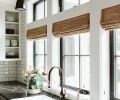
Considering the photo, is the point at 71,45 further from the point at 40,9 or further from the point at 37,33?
the point at 40,9

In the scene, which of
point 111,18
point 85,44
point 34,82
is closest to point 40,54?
point 34,82

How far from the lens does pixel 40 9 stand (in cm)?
466

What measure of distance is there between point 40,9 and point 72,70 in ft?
5.73

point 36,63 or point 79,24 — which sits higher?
point 79,24

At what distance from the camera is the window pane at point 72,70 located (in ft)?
11.3

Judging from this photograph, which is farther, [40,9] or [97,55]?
[40,9]

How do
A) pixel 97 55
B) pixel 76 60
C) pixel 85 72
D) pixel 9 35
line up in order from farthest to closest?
pixel 9 35 → pixel 76 60 → pixel 85 72 → pixel 97 55

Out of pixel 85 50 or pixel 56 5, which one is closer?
pixel 85 50

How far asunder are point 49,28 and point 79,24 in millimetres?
964

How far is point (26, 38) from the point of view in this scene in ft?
15.6

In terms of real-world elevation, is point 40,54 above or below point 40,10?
below

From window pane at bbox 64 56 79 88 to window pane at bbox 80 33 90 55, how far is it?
19cm

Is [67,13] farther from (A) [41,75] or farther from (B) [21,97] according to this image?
(B) [21,97]

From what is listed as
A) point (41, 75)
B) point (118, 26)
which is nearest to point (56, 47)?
point (41, 75)
